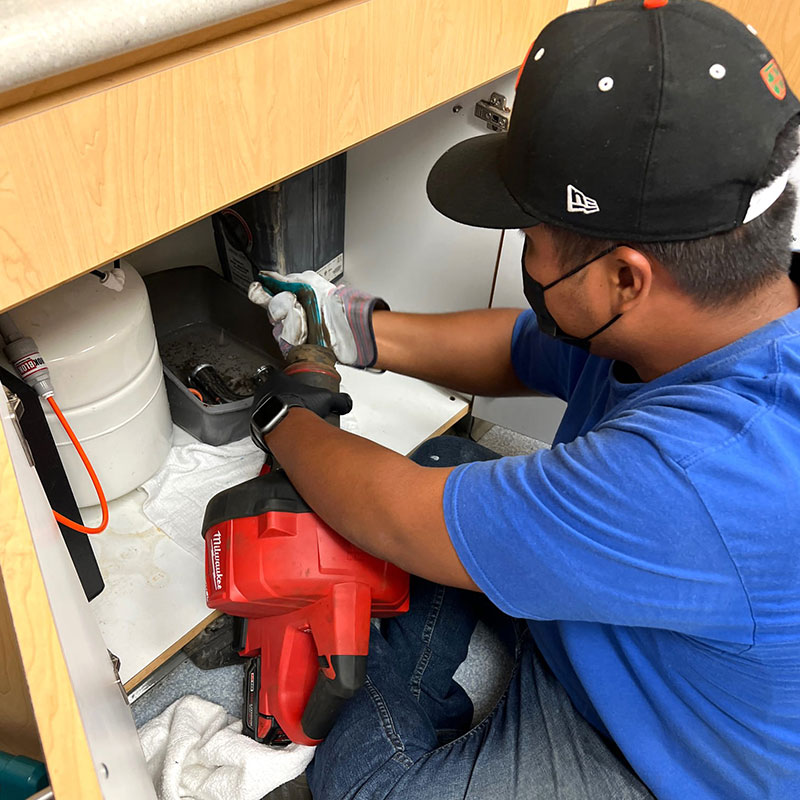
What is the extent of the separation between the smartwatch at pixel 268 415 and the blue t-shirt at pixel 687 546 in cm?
28

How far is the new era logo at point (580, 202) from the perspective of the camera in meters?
0.60

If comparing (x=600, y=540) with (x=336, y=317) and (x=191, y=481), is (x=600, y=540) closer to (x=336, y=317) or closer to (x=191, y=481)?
(x=336, y=317)

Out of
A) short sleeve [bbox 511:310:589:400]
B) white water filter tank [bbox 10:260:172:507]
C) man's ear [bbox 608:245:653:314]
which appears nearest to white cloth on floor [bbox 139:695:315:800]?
white water filter tank [bbox 10:260:172:507]

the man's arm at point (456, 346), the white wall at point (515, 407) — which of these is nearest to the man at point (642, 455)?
the man's arm at point (456, 346)

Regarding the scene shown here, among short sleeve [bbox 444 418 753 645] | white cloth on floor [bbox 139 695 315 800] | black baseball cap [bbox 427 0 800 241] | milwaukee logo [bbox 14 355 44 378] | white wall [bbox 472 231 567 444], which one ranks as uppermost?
black baseball cap [bbox 427 0 800 241]

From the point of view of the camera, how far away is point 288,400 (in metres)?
0.91

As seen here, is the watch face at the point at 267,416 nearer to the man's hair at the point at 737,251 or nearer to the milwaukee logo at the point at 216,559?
the milwaukee logo at the point at 216,559

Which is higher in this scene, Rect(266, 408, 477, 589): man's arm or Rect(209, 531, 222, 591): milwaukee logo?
Rect(266, 408, 477, 589): man's arm

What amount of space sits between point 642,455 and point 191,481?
0.77 meters

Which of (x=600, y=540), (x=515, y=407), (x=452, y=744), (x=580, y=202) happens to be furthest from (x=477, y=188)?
(x=515, y=407)

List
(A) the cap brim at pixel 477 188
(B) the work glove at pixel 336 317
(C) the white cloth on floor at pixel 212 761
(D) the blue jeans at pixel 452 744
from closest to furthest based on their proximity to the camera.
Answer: (A) the cap brim at pixel 477 188, (D) the blue jeans at pixel 452 744, (C) the white cloth on floor at pixel 212 761, (B) the work glove at pixel 336 317

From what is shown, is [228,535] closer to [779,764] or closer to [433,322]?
[433,322]

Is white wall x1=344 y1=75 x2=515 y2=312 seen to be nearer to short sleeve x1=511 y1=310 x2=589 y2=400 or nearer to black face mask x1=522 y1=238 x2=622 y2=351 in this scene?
short sleeve x1=511 y1=310 x2=589 y2=400

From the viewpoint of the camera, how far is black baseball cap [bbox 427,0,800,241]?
1.83 feet
